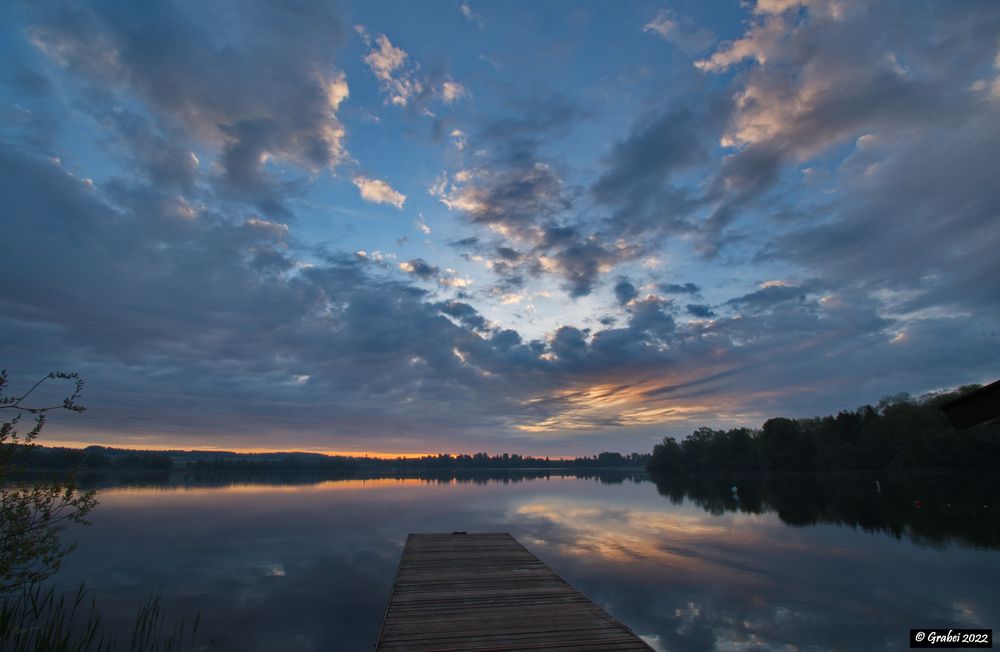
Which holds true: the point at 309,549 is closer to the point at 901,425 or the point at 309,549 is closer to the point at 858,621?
the point at 858,621

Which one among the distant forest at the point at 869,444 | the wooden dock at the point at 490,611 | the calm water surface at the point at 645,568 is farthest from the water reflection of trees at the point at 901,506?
the wooden dock at the point at 490,611

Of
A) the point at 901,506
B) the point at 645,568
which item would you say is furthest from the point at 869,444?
the point at 645,568

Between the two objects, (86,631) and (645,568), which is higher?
(645,568)

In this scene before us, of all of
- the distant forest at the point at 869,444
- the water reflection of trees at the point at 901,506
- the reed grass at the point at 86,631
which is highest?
the distant forest at the point at 869,444

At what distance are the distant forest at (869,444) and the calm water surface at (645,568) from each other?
4166 centimetres

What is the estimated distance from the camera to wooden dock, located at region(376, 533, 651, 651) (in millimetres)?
10336

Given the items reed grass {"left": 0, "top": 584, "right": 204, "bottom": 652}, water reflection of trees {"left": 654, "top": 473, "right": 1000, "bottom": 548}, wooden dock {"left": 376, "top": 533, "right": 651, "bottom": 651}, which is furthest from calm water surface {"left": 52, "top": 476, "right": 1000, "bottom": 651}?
wooden dock {"left": 376, "top": 533, "right": 651, "bottom": 651}

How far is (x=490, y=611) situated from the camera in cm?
1252

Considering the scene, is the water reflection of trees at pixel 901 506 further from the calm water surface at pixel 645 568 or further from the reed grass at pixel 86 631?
the reed grass at pixel 86 631

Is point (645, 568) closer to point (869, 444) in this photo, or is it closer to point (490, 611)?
point (490, 611)

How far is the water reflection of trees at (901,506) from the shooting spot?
3475 centimetres

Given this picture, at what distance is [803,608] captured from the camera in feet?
63.9

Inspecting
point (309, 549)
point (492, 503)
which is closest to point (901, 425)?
point (492, 503)

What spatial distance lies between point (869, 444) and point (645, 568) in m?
100
